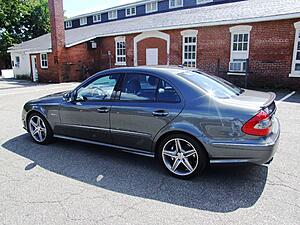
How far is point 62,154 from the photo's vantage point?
454 cm

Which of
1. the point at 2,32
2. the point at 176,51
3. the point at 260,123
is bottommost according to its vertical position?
the point at 260,123

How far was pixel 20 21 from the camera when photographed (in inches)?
1383

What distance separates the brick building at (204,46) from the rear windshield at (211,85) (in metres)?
8.96

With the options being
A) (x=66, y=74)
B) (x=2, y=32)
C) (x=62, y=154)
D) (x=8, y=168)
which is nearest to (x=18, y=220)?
(x=8, y=168)

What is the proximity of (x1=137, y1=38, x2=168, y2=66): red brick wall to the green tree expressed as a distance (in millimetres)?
22680

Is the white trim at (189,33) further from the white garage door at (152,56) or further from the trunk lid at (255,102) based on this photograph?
the trunk lid at (255,102)

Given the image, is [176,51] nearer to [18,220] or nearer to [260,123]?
[260,123]

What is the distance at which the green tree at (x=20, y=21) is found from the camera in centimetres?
3228

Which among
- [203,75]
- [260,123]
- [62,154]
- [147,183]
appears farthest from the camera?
[62,154]

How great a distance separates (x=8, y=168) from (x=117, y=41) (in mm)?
16444

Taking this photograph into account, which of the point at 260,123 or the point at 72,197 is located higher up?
the point at 260,123

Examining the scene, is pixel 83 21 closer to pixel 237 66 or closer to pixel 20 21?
pixel 20 21

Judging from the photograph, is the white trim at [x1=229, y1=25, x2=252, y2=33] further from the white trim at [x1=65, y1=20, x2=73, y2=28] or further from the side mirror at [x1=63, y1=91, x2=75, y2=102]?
the white trim at [x1=65, y1=20, x2=73, y2=28]

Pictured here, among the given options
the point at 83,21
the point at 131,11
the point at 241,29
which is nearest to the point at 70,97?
the point at 241,29
